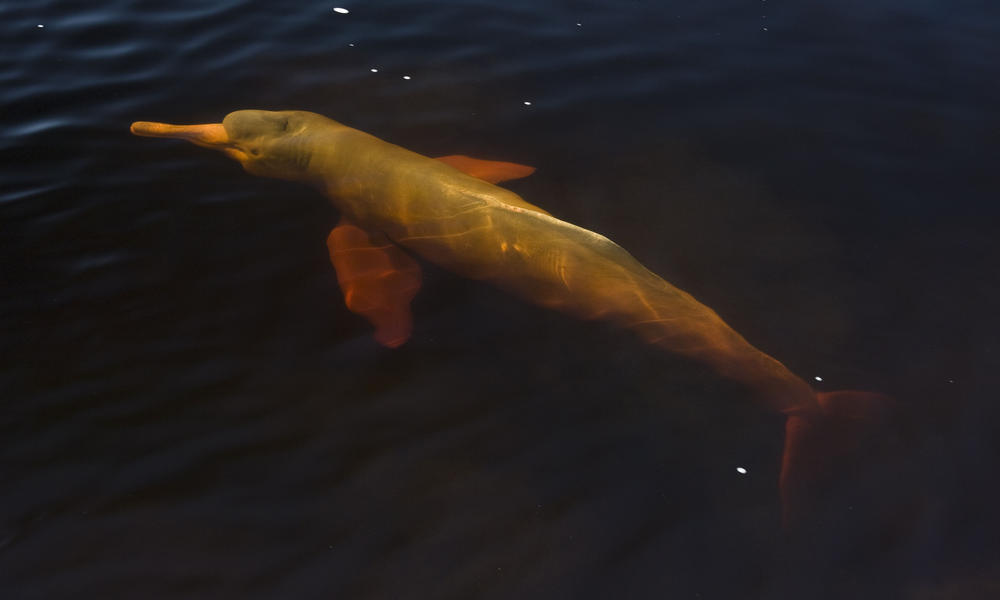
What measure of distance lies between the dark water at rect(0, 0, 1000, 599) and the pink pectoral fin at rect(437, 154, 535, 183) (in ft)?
0.61

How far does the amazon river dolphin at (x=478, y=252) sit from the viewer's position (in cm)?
487

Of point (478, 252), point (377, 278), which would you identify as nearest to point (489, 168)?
point (478, 252)

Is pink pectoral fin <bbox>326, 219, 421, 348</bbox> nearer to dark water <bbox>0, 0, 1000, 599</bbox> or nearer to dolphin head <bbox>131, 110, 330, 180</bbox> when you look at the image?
dark water <bbox>0, 0, 1000, 599</bbox>

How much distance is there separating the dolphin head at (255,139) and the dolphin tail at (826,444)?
15.6ft

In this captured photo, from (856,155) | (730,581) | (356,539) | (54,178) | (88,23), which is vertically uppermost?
(88,23)

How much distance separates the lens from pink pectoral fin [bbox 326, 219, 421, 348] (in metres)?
5.38

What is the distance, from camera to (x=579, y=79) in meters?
8.07

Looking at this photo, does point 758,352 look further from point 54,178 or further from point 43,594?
point 54,178

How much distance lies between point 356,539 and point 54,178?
449 centimetres

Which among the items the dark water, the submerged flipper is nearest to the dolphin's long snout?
the dark water

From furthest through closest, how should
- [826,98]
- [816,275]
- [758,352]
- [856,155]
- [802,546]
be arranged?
[826,98] → [856,155] → [816,275] → [758,352] → [802,546]

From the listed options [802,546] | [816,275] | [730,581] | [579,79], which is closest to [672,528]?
[730,581]

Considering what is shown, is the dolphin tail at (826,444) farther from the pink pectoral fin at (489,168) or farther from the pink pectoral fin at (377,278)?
the pink pectoral fin at (489,168)

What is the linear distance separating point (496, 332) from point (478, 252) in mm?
739
